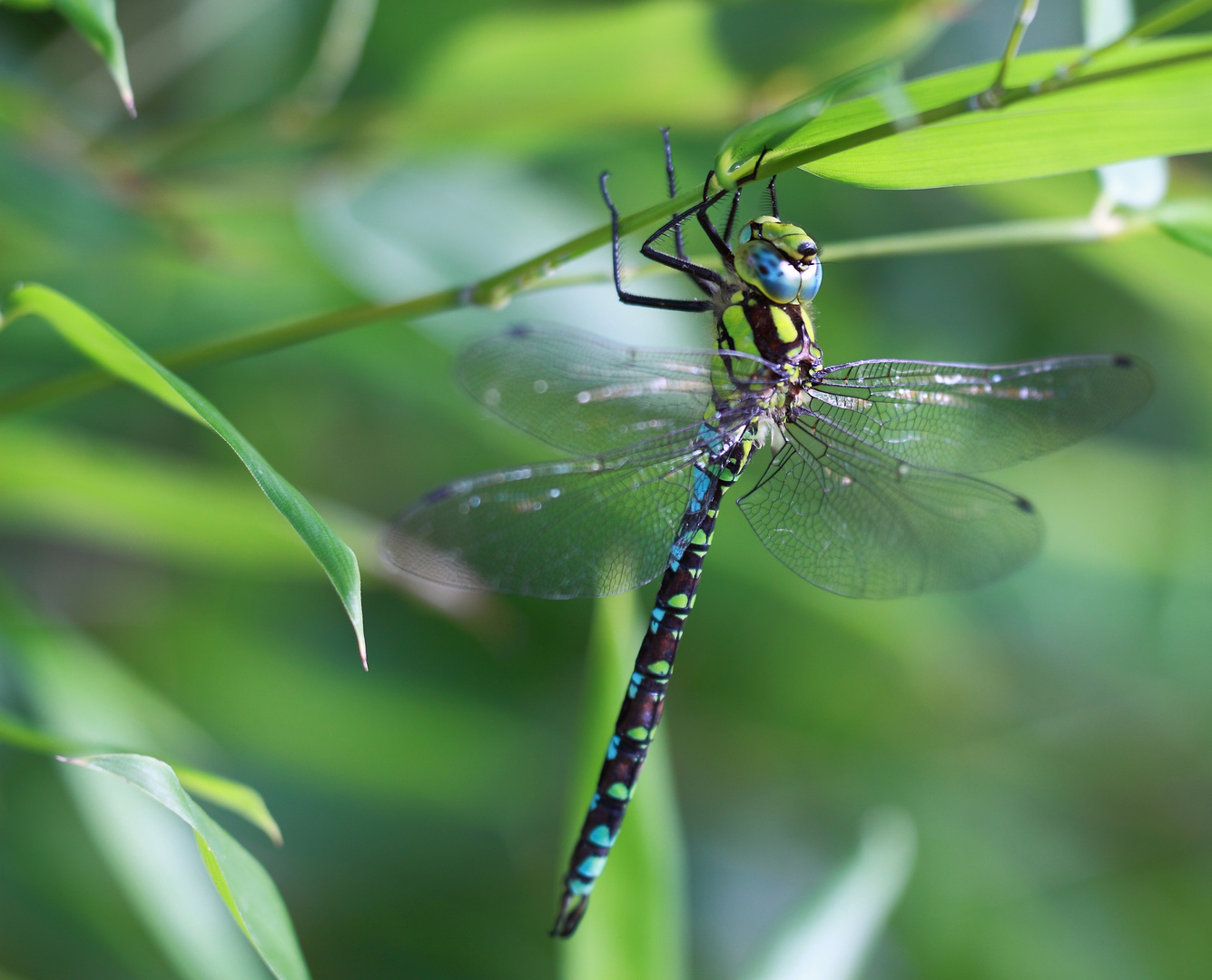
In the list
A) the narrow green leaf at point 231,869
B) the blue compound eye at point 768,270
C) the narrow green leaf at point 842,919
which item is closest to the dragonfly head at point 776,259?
the blue compound eye at point 768,270

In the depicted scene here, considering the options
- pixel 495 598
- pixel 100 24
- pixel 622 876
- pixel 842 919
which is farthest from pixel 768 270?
pixel 495 598

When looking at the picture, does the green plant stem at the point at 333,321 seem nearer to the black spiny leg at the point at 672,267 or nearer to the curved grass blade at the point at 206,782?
the black spiny leg at the point at 672,267

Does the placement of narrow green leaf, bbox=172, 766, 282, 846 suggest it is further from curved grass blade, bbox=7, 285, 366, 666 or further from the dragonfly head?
the dragonfly head

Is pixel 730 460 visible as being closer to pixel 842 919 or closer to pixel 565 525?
pixel 565 525

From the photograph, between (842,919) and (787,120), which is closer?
(787,120)

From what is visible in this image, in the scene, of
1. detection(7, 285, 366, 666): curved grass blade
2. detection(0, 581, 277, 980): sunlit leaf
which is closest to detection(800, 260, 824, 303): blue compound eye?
detection(7, 285, 366, 666): curved grass blade

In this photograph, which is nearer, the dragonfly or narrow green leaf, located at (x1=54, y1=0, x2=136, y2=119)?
narrow green leaf, located at (x1=54, y1=0, x2=136, y2=119)

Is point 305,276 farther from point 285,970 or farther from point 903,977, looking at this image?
point 903,977
